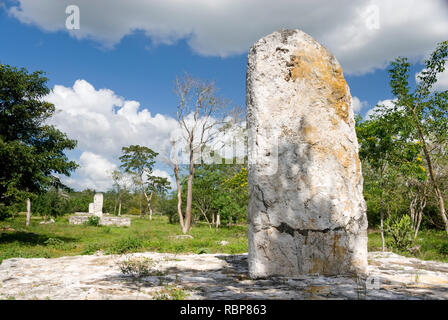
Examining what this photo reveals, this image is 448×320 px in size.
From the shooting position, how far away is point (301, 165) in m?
4.94

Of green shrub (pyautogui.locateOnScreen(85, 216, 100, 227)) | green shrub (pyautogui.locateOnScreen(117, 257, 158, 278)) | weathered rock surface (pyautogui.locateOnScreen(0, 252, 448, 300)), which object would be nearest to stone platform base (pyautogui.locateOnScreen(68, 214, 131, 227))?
green shrub (pyautogui.locateOnScreen(85, 216, 100, 227))

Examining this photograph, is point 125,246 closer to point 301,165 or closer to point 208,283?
point 208,283

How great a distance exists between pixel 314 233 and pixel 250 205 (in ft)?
3.49

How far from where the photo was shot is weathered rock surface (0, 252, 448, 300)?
364 cm

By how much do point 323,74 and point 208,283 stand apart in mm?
3795

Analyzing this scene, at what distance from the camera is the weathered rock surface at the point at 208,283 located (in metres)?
3.64

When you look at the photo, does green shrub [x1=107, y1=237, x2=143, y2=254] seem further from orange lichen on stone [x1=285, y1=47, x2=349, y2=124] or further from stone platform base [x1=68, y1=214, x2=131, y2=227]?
stone platform base [x1=68, y1=214, x2=131, y2=227]

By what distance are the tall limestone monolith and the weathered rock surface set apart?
36cm

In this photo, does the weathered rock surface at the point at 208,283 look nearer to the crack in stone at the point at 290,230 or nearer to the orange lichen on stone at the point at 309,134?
the crack in stone at the point at 290,230

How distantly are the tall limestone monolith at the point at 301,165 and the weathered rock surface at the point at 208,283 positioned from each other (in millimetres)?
358

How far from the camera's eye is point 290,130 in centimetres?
503

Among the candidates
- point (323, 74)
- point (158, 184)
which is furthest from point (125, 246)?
point (158, 184)

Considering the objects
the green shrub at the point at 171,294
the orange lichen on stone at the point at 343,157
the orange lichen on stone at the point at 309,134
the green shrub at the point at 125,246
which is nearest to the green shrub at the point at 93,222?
the green shrub at the point at 125,246
